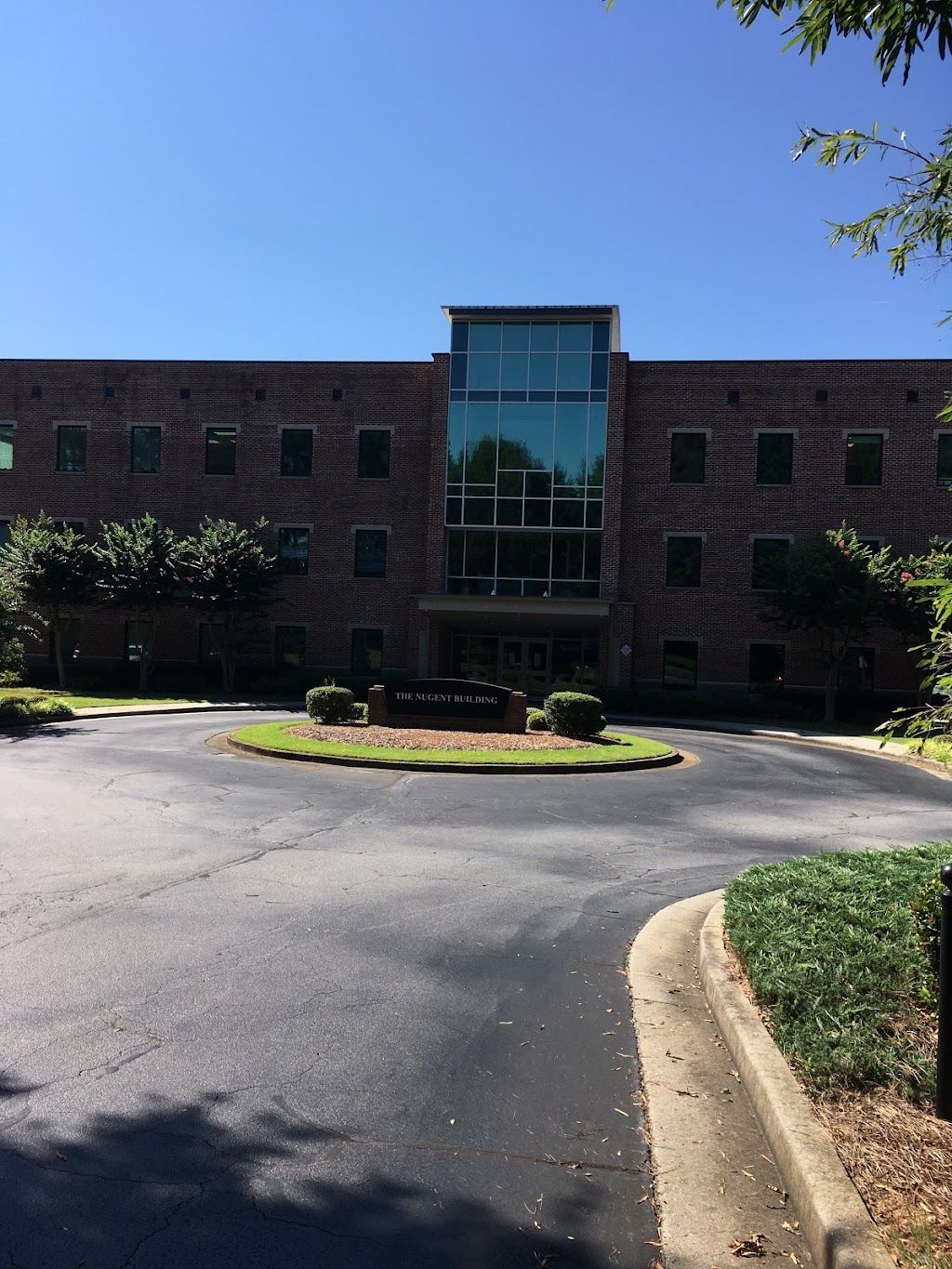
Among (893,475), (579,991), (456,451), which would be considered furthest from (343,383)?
(579,991)

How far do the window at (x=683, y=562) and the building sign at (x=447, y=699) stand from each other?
1482 cm

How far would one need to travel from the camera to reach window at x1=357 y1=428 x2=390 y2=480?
36.6 metres

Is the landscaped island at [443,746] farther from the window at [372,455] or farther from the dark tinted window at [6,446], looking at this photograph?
the dark tinted window at [6,446]

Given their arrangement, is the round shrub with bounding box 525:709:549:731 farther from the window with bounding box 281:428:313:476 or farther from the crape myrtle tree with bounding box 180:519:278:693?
the window with bounding box 281:428:313:476

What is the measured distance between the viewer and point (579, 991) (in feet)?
18.6

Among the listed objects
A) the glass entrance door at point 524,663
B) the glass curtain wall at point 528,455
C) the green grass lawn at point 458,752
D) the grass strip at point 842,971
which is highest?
the glass curtain wall at point 528,455

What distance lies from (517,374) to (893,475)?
13.8 metres

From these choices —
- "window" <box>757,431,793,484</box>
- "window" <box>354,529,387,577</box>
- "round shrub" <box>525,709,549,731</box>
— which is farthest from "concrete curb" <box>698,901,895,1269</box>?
"window" <box>354,529,387,577</box>

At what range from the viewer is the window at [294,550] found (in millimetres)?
36781

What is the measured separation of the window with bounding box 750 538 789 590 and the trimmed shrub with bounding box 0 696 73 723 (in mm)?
21697

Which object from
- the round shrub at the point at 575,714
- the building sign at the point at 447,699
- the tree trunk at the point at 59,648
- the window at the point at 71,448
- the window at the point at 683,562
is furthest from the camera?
the window at the point at 71,448

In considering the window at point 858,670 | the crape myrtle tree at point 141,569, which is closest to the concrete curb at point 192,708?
the crape myrtle tree at point 141,569

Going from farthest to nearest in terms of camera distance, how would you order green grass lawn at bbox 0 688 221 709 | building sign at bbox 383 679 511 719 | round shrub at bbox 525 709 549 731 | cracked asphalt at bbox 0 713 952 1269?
green grass lawn at bbox 0 688 221 709
round shrub at bbox 525 709 549 731
building sign at bbox 383 679 511 719
cracked asphalt at bbox 0 713 952 1269

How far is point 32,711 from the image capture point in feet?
74.7
